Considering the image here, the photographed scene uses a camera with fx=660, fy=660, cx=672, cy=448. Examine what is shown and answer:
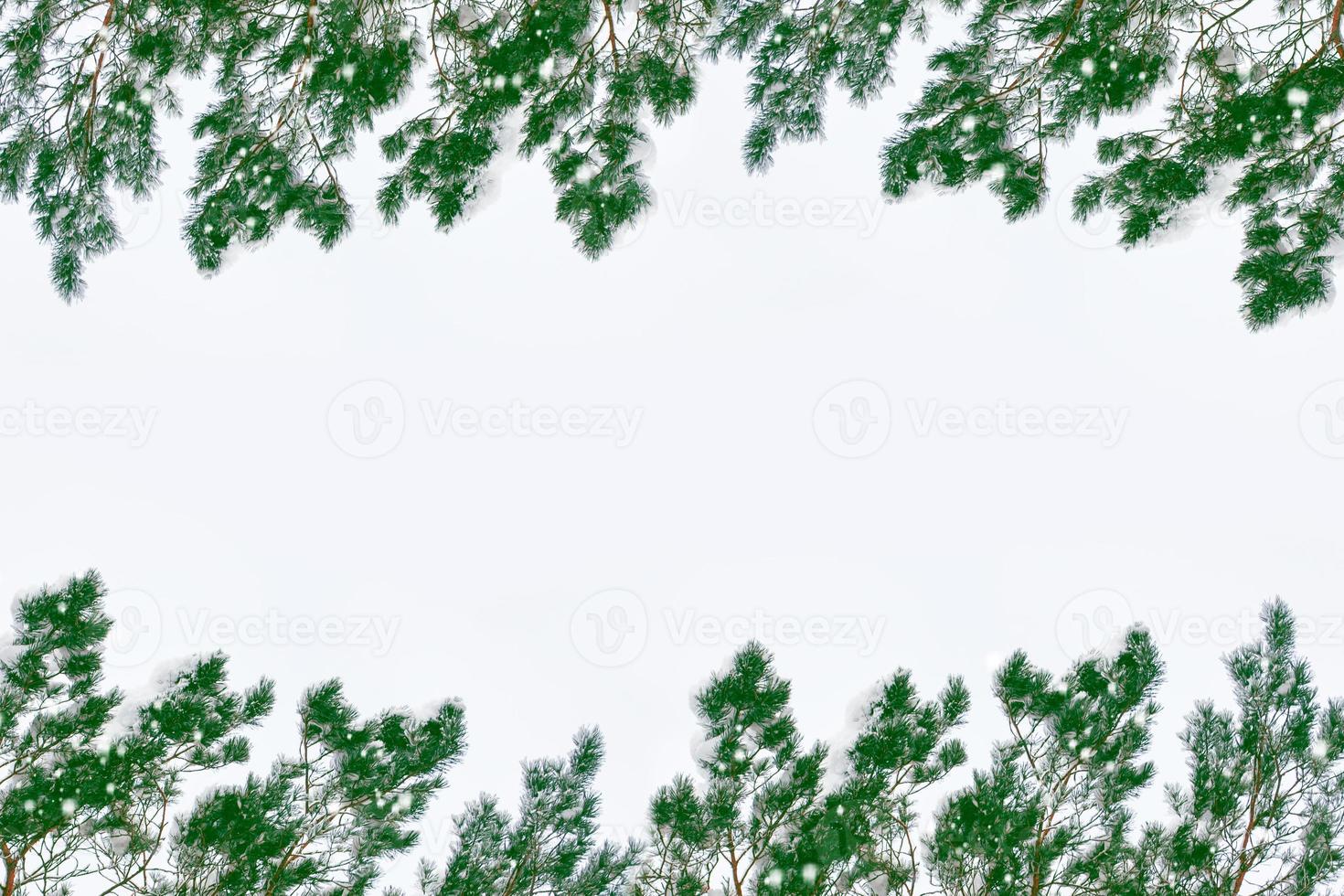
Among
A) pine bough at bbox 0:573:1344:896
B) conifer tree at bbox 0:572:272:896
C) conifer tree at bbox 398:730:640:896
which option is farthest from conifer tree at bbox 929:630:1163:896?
conifer tree at bbox 0:572:272:896

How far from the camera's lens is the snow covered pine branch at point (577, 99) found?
2.83 m

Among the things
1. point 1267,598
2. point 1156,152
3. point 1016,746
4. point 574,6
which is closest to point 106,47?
point 574,6

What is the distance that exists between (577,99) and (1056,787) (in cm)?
384

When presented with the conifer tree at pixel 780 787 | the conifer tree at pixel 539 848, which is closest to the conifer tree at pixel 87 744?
the conifer tree at pixel 539 848

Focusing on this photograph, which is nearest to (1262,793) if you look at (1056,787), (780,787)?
(1056,787)

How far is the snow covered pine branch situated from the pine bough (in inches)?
77.6

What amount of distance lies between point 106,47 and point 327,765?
342 centimetres

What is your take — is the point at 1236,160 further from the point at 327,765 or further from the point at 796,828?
the point at 327,765

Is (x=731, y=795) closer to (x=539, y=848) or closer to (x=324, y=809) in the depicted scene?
(x=539, y=848)

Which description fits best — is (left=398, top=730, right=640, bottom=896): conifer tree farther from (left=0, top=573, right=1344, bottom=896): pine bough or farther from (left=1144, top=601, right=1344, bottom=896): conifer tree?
(left=1144, top=601, right=1344, bottom=896): conifer tree

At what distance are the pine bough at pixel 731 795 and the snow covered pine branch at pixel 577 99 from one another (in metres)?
1.97

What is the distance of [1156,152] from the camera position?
Answer: 2850mm

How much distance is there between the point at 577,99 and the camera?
9.96 ft

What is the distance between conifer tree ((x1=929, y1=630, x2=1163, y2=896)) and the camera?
2.80m
